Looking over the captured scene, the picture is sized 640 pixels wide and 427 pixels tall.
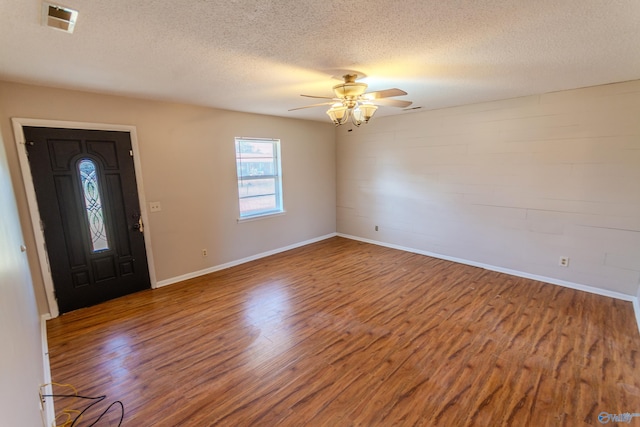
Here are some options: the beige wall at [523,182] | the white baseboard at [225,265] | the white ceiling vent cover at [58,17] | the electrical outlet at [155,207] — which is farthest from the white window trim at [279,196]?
the white ceiling vent cover at [58,17]

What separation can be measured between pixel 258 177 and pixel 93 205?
7.58ft

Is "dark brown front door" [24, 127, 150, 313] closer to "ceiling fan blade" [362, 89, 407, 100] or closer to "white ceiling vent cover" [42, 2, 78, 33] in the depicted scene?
"white ceiling vent cover" [42, 2, 78, 33]

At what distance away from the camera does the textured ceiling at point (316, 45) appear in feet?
5.06

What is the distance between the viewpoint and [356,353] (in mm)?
2488

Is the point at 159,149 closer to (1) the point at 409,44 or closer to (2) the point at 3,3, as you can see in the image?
(2) the point at 3,3

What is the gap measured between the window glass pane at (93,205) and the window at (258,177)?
1.83m

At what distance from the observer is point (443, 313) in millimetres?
3113

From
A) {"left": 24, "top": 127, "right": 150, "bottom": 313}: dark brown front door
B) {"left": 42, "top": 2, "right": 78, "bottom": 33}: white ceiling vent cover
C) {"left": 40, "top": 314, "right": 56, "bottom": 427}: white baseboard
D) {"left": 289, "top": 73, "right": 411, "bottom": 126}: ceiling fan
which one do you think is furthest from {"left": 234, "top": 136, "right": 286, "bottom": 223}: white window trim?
{"left": 42, "top": 2, "right": 78, "bottom": 33}: white ceiling vent cover

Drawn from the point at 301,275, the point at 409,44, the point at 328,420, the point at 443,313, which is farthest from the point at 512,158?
the point at 328,420

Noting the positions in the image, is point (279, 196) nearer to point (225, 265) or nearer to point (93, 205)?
point (225, 265)

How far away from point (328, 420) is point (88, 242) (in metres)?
3.30

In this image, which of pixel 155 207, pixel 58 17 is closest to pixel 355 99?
pixel 58 17

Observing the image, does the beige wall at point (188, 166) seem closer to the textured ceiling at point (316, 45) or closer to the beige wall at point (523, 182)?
the textured ceiling at point (316, 45)

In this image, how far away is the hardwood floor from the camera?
6.34 ft
